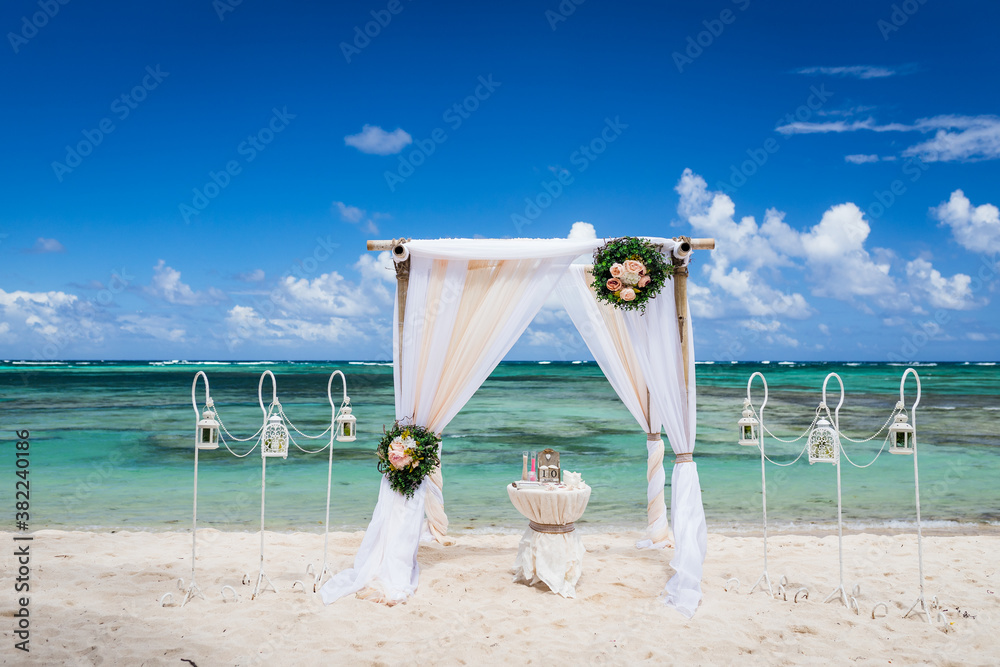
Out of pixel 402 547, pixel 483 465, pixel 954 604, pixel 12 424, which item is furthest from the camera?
pixel 12 424

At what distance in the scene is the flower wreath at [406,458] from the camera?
5344 millimetres

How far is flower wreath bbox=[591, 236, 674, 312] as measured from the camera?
17.6ft

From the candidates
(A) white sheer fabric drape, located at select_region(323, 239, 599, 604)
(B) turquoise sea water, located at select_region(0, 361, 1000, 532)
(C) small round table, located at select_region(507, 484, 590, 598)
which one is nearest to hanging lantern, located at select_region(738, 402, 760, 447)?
(C) small round table, located at select_region(507, 484, 590, 598)

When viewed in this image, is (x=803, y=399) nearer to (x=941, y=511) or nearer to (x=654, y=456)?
(x=941, y=511)

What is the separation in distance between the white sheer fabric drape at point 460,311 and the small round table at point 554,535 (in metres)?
0.95

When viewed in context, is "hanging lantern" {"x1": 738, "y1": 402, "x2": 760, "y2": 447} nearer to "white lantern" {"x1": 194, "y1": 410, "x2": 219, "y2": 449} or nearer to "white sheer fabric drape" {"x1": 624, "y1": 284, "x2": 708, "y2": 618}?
"white sheer fabric drape" {"x1": 624, "y1": 284, "x2": 708, "y2": 618}

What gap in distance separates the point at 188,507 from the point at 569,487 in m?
5.86

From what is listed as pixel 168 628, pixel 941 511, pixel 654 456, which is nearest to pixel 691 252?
pixel 654 456

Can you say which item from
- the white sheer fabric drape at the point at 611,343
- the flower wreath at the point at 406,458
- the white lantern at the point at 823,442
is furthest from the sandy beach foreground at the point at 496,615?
the white sheer fabric drape at the point at 611,343

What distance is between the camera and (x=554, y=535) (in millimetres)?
5227

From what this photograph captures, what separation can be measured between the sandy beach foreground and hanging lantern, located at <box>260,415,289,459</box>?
1103 mm

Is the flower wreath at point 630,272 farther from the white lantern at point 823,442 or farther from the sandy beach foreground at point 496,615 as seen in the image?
the sandy beach foreground at point 496,615

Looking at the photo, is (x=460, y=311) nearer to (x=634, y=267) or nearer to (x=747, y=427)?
(x=634, y=267)

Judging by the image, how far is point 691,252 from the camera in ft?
18.2
